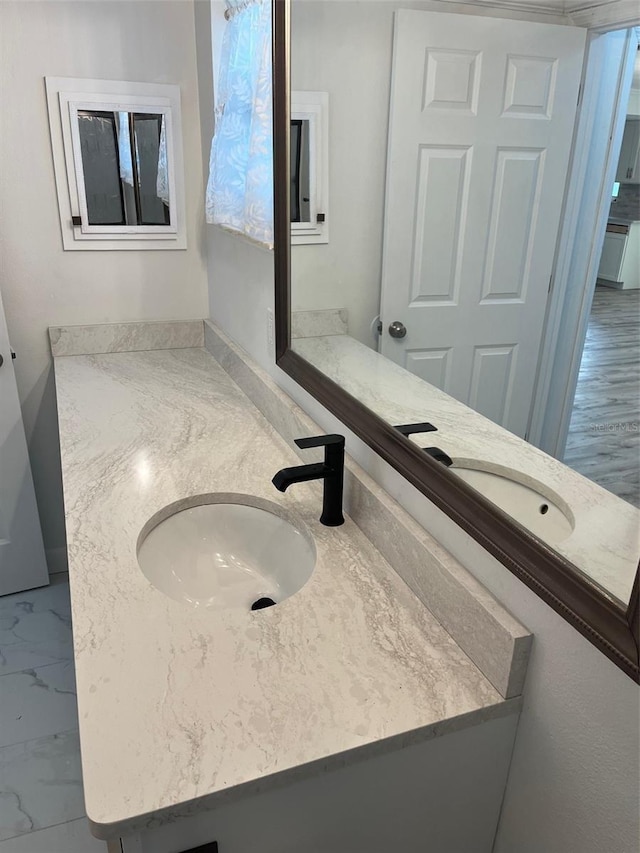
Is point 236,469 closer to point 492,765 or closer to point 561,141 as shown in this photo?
point 492,765

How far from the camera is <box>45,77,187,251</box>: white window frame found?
2.14 metres

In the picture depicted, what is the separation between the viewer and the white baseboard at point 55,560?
2.65 meters

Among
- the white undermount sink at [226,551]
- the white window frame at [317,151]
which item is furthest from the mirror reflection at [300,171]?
the white undermount sink at [226,551]

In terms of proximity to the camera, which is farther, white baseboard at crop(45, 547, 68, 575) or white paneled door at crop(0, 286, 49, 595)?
white baseboard at crop(45, 547, 68, 575)

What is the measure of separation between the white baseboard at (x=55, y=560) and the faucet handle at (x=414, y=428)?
205cm

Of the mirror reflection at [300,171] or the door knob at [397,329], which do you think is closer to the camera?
the door knob at [397,329]

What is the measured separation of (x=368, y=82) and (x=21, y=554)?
2.14m

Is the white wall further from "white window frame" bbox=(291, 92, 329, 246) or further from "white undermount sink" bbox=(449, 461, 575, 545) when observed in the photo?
"white undermount sink" bbox=(449, 461, 575, 545)

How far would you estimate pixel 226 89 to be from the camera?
5.73 feet

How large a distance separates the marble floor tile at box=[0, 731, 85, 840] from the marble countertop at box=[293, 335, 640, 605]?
1.32 metres

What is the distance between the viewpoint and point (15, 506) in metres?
2.41

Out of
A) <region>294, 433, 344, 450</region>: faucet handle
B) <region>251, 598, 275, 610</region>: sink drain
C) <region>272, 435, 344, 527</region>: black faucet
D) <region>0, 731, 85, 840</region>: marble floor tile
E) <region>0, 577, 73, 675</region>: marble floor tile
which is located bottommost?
<region>0, 577, 73, 675</region>: marble floor tile

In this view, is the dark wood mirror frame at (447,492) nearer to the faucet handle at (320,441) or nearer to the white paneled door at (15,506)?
the faucet handle at (320,441)

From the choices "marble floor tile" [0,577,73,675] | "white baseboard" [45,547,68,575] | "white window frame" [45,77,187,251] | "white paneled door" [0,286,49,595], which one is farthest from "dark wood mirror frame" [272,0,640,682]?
"white baseboard" [45,547,68,575]
